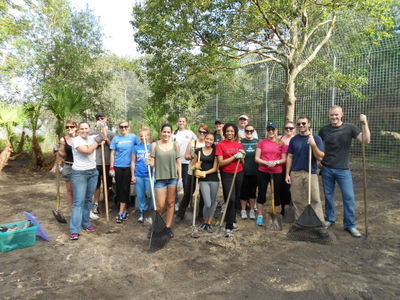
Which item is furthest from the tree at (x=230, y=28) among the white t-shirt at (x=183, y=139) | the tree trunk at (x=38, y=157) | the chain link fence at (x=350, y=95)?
the tree trunk at (x=38, y=157)

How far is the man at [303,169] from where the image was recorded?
439cm

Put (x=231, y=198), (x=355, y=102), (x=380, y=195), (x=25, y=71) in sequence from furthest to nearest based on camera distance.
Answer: (x=25, y=71) < (x=355, y=102) < (x=380, y=195) < (x=231, y=198)

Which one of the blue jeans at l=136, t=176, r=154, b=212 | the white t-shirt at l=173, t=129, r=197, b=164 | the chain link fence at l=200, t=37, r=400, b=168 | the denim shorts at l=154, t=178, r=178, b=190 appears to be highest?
the chain link fence at l=200, t=37, r=400, b=168

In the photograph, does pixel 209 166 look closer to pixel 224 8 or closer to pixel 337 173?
pixel 337 173

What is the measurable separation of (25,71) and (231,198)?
37.9 feet

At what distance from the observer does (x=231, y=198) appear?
14.6ft

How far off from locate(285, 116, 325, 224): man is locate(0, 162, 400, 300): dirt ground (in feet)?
1.70

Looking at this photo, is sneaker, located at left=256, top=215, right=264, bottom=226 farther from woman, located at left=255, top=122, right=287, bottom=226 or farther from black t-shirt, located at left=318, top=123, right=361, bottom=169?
black t-shirt, located at left=318, top=123, right=361, bottom=169

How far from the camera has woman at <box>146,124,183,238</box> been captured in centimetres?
437

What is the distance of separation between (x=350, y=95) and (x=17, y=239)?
30.7 feet

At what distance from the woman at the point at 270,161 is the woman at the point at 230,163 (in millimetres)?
513

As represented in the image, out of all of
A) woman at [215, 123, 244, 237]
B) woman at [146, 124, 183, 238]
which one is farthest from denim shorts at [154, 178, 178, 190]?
woman at [215, 123, 244, 237]

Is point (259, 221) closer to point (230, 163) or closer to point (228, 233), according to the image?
point (228, 233)

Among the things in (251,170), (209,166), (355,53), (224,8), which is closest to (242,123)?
(251,170)
